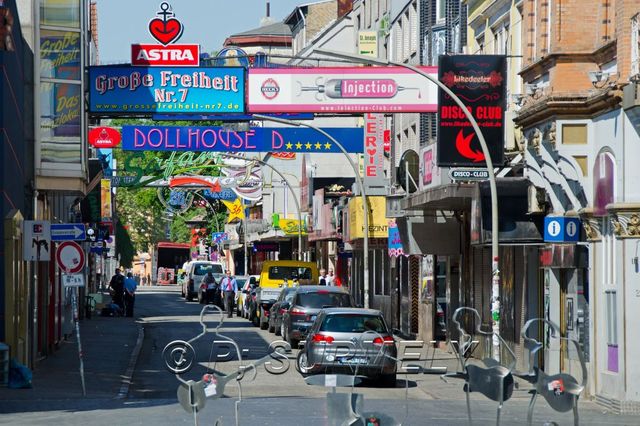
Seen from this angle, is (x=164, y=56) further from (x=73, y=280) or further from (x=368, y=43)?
(x=368, y=43)

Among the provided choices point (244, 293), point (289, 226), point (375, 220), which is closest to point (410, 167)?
point (375, 220)

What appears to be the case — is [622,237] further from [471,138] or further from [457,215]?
[457,215]

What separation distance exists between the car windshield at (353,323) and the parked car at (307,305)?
8.83 m

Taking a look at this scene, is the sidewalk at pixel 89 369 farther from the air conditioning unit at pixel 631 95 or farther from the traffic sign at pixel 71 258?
the air conditioning unit at pixel 631 95

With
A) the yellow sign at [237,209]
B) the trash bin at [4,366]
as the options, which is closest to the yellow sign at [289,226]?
the yellow sign at [237,209]

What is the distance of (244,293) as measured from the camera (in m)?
57.7

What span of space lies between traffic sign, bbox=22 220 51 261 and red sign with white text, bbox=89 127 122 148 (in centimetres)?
1784

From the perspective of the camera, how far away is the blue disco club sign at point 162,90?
35562mm

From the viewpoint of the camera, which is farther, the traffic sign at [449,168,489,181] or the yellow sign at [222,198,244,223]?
the yellow sign at [222,198,244,223]

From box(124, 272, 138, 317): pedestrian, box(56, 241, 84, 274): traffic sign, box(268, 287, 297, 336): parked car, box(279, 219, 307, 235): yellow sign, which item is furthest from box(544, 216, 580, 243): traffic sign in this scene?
box(279, 219, 307, 235): yellow sign

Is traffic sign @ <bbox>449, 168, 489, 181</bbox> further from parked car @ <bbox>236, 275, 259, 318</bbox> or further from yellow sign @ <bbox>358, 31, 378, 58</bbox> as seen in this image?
parked car @ <bbox>236, 275, 259, 318</bbox>

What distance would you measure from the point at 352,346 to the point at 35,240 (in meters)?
5.97

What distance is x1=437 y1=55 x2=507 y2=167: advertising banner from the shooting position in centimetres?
2773

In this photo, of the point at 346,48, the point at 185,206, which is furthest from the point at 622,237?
the point at 185,206
